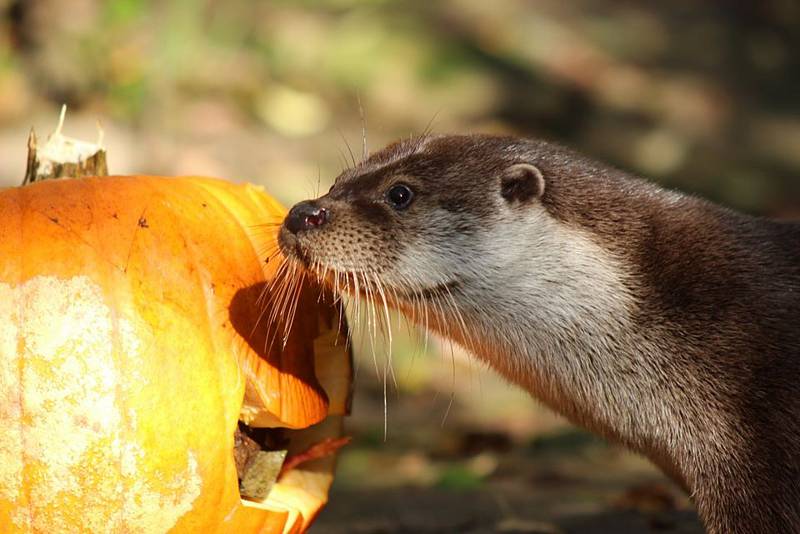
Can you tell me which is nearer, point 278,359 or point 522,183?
point 278,359

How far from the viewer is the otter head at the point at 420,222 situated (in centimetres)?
281

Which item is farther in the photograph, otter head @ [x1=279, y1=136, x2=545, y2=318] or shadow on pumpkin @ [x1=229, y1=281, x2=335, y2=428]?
otter head @ [x1=279, y1=136, x2=545, y2=318]

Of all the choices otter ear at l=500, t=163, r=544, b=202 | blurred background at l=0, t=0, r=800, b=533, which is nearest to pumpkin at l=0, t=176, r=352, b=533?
otter ear at l=500, t=163, r=544, b=202

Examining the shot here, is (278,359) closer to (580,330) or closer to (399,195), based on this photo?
(399,195)

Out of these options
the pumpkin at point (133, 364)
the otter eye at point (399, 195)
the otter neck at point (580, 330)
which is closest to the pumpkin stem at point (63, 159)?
Answer: the pumpkin at point (133, 364)

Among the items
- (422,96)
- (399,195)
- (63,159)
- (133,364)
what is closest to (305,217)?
(399,195)

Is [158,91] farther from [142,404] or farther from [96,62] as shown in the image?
[142,404]

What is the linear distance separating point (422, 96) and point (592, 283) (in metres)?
5.69

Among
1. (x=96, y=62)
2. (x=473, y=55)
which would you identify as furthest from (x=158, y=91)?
(x=473, y=55)

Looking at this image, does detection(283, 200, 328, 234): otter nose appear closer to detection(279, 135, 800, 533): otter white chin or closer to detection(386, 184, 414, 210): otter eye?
detection(279, 135, 800, 533): otter white chin

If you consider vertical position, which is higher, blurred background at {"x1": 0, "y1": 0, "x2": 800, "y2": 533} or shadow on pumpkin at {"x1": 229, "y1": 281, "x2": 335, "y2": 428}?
shadow on pumpkin at {"x1": 229, "y1": 281, "x2": 335, "y2": 428}

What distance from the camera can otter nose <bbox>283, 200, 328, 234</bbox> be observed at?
9.07 ft

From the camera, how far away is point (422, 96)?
Answer: 8.39m

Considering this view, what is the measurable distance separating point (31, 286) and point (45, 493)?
1.57 feet
